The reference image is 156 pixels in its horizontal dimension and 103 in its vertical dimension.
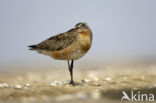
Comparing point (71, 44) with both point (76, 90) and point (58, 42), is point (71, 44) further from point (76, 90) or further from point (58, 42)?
point (76, 90)

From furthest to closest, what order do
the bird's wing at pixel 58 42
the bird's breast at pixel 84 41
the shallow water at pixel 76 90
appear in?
the bird's wing at pixel 58 42 < the bird's breast at pixel 84 41 < the shallow water at pixel 76 90

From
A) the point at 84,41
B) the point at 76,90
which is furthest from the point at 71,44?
the point at 76,90

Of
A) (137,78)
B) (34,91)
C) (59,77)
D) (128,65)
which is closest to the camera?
(34,91)

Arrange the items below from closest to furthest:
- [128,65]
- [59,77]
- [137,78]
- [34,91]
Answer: [34,91] < [137,78] < [59,77] < [128,65]

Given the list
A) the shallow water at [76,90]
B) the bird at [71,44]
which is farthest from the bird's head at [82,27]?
the shallow water at [76,90]

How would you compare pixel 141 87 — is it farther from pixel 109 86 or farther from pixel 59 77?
pixel 59 77

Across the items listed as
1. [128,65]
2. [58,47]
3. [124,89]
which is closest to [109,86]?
[124,89]

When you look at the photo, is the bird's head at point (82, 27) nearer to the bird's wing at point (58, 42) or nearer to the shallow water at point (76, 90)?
the bird's wing at point (58, 42)
